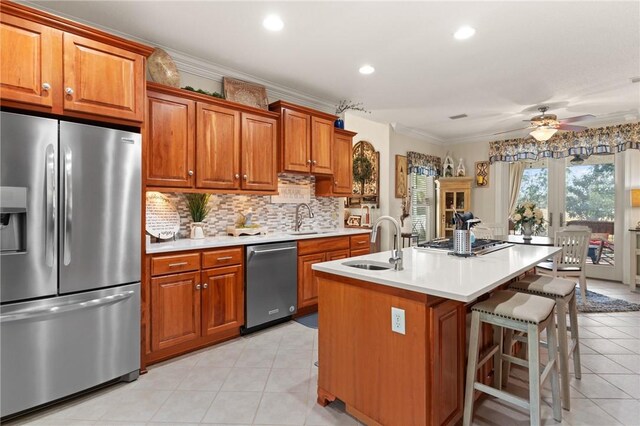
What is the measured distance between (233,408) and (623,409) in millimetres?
2366

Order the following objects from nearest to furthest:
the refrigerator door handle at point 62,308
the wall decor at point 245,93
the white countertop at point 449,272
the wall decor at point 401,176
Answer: the white countertop at point 449,272 → the refrigerator door handle at point 62,308 → the wall decor at point 245,93 → the wall decor at point 401,176

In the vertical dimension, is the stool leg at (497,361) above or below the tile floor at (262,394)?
above

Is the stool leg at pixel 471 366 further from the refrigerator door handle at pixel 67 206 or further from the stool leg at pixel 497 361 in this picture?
the refrigerator door handle at pixel 67 206

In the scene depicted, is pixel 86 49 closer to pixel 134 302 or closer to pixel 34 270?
pixel 34 270

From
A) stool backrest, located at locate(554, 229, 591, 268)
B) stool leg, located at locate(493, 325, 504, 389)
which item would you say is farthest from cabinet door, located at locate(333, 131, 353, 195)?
stool backrest, located at locate(554, 229, 591, 268)

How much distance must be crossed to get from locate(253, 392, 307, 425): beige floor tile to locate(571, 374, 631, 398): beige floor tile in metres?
1.85

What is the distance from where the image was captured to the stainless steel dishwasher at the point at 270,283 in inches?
122

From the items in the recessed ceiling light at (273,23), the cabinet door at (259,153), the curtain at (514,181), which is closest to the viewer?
the recessed ceiling light at (273,23)

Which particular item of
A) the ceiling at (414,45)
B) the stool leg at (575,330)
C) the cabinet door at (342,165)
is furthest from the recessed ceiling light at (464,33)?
the stool leg at (575,330)

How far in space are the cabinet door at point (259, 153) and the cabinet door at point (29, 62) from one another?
5.14 ft

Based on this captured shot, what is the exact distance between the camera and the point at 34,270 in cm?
192

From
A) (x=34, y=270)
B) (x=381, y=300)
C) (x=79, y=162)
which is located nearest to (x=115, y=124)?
(x=79, y=162)

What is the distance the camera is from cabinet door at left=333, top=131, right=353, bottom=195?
4355mm

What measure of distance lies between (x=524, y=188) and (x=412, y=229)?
216 centimetres
